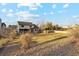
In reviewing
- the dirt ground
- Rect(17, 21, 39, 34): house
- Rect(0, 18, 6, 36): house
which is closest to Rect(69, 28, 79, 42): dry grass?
the dirt ground

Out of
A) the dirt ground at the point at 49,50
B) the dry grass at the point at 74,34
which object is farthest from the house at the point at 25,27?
the dry grass at the point at 74,34

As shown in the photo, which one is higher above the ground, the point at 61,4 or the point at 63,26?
the point at 61,4

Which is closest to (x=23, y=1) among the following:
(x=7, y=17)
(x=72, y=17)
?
(x=7, y=17)

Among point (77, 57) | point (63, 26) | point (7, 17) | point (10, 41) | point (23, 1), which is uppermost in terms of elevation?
point (23, 1)

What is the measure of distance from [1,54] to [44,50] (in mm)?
468

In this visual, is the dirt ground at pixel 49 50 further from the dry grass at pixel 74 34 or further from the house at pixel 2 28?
the house at pixel 2 28

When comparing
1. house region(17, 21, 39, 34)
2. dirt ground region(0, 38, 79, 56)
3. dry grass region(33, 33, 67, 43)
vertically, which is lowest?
dirt ground region(0, 38, 79, 56)

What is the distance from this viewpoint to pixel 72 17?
76.9 inches

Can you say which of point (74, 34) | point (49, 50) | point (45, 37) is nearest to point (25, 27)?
point (45, 37)

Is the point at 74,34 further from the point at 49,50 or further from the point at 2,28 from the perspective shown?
the point at 2,28

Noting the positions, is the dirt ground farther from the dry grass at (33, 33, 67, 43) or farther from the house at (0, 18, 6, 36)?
the house at (0, 18, 6, 36)

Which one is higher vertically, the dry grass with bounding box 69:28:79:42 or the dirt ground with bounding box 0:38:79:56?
the dry grass with bounding box 69:28:79:42

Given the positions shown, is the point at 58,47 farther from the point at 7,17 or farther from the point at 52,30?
the point at 7,17

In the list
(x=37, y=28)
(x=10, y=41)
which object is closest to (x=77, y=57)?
(x=37, y=28)
